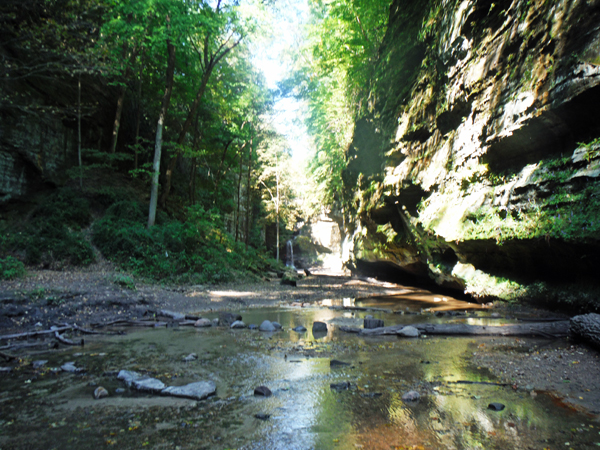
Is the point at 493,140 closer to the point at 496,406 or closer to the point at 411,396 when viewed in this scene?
the point at 496,406

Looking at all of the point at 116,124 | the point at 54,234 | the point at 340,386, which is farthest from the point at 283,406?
the point at 116,124

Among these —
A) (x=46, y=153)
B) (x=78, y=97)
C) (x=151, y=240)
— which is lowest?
(x=151, y=240)

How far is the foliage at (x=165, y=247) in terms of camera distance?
13.9 meters

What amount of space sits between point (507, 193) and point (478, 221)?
1164 millimetres

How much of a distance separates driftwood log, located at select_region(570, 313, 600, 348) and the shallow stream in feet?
6.16

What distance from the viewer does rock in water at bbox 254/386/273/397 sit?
141 inches

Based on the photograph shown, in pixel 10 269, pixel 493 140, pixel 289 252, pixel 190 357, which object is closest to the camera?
pixel 190 357

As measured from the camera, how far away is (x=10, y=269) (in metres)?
9.38

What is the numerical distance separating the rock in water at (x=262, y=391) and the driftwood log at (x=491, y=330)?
363 cm

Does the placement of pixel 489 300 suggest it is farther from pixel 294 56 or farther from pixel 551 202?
pixel 294 56

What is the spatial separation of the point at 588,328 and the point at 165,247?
1465 cm

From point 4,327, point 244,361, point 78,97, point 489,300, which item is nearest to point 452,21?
point 489,300

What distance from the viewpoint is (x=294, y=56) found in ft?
79.8

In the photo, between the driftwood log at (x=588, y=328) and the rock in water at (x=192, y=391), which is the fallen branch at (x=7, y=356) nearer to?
the rock in water at (x=192, y=391)
